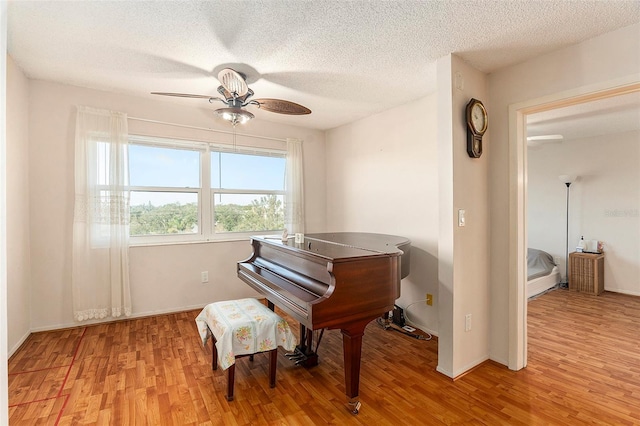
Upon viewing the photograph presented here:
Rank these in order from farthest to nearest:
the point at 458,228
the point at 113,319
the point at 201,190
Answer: the point at 201,190 → the point at 113,319 → the point at 458,228

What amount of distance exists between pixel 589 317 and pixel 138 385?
15.2 ft

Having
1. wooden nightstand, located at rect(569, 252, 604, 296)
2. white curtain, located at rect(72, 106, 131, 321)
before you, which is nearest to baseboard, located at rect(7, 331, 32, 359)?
white curtain, located at rect(72, 106, 131, 321)

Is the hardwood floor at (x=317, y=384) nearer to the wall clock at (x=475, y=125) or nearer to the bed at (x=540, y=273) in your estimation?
the bed at (x=540, y=273)

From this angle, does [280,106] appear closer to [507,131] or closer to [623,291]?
[507,131]

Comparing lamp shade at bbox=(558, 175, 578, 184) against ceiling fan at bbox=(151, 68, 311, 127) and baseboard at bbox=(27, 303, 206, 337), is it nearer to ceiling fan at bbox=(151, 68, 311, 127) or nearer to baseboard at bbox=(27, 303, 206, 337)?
ceiling fan at bbox=(151, 68, 311, 127)

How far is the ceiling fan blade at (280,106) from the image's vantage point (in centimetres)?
246

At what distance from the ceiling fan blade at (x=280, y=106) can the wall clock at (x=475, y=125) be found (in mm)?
1271

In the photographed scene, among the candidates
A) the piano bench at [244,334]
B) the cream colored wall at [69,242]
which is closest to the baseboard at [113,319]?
the cream colored wall at [69,242]

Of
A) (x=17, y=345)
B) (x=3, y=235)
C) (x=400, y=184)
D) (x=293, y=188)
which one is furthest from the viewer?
(x=293, y=188)

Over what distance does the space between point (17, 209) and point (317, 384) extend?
9.82 ft

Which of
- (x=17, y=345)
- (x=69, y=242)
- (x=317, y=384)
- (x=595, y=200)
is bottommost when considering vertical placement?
(x=317, y=384)

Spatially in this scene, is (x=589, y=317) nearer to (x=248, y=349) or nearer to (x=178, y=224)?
(x=248, y=349)

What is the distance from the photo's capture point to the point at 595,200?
4.76m

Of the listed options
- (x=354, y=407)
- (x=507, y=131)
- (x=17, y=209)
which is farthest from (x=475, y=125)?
(x=17, y=209)
